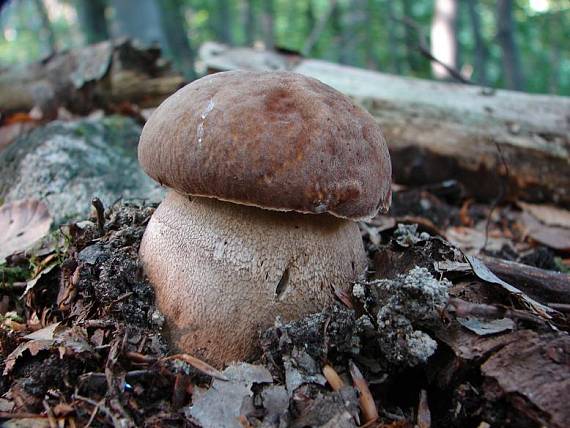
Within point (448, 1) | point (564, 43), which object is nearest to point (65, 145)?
point (448, 1)

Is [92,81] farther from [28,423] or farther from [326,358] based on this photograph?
[326,358]

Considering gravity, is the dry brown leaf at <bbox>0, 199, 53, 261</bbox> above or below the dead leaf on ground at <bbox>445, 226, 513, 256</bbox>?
above

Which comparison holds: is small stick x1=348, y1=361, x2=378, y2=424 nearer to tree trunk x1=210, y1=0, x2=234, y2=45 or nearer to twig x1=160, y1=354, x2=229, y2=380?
twig x1=160, y1=354, x2=229, y2=380

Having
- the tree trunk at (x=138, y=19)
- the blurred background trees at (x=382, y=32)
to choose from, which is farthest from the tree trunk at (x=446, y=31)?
the tree trunk at (x=138, y=19)

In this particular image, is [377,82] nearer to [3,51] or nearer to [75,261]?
[75,261]

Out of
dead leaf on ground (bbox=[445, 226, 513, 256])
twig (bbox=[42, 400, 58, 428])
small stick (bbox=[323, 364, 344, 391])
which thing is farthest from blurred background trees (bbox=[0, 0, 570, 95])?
small stick (bbox=[323, 364, 344, 391])

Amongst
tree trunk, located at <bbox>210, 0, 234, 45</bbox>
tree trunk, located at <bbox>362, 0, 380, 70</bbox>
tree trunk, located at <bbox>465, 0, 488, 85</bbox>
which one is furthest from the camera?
tree trunk, located at <bbox>210, 0, 234, 45</bbox>

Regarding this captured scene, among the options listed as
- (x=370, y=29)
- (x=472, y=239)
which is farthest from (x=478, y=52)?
(x=472, y=239)
